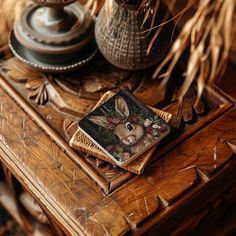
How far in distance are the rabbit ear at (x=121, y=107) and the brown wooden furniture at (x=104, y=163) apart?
0.07 metres

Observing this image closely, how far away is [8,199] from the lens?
4.50ft

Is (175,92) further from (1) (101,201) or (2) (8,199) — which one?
(2) (8,199)

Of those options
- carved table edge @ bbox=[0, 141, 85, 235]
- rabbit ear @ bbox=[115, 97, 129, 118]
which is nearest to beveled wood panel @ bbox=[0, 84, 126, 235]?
carved table edge @ bbox=[0, 141, 85, 235]

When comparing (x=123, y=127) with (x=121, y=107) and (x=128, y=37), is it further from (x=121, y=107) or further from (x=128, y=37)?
(x=128, y=37)

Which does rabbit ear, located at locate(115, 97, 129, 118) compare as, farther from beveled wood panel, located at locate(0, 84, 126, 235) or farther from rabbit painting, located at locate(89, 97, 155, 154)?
beveled wood panel, located at locate(0, 84, 126, 235)

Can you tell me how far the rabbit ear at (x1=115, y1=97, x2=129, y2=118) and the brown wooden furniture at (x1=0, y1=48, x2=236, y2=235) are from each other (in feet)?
0.22

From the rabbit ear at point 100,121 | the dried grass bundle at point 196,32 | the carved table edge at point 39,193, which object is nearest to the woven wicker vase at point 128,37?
the dried grass bundle at point 196,32

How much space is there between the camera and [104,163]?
1005 millimetres

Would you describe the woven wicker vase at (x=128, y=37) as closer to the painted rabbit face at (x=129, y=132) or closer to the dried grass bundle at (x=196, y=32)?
the dried grass bundle at (x=196, y=32)

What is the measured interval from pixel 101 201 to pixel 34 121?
0.73 feet

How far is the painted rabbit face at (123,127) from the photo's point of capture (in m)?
0.99

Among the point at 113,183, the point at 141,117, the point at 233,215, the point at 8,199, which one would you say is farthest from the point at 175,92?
the point at 8,199

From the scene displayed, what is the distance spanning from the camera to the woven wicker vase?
3.36 feet

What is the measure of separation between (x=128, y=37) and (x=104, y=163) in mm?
244
